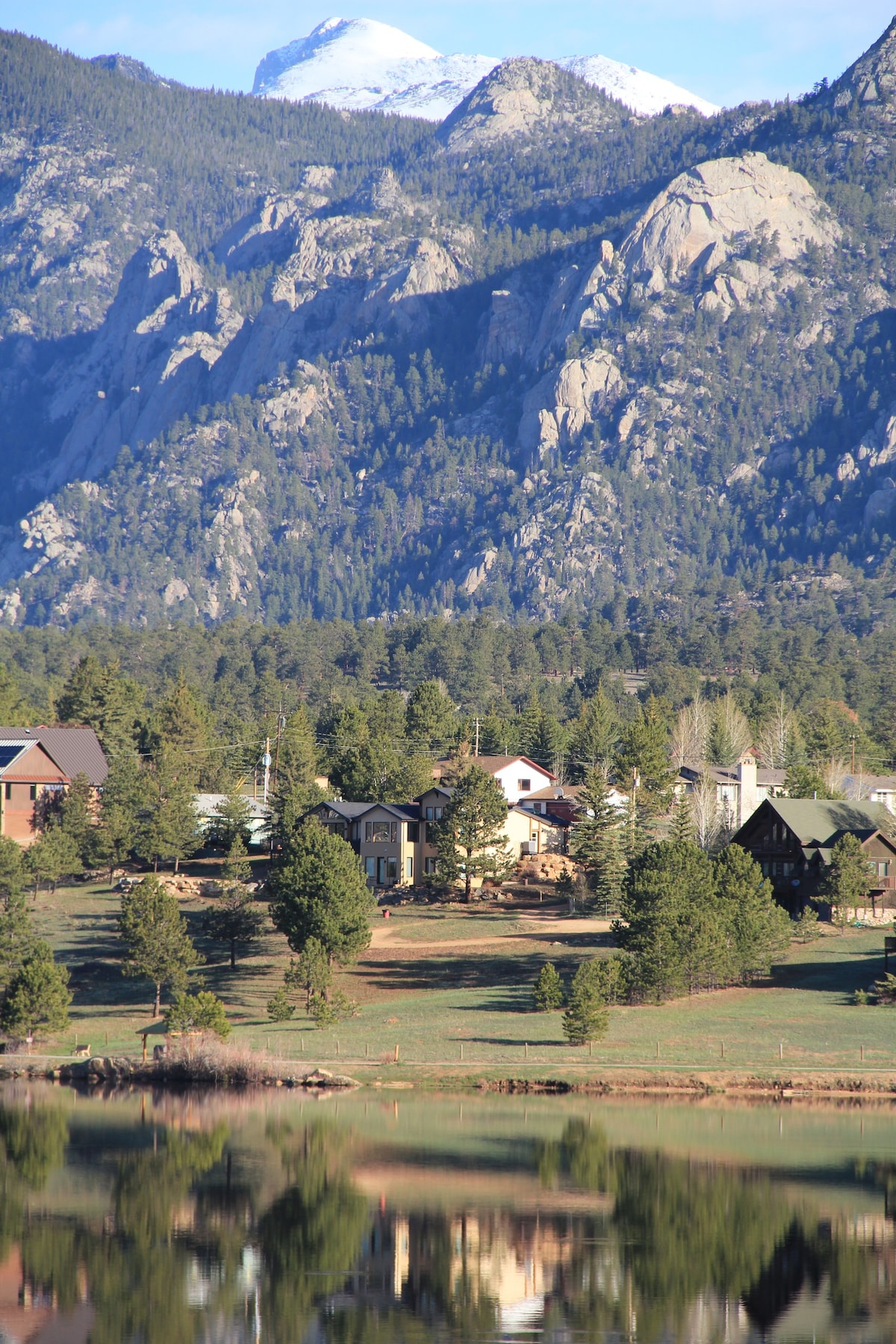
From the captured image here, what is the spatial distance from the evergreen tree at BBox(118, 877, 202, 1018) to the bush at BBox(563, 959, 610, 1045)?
20.5 m

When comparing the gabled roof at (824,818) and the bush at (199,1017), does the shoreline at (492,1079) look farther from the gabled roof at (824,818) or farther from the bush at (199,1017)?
the gabled roof at (824,818)

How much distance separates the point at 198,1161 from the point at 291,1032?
23.4m

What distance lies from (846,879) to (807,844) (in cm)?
613

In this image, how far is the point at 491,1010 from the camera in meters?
83.8

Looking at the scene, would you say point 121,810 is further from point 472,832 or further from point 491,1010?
point 491,1010

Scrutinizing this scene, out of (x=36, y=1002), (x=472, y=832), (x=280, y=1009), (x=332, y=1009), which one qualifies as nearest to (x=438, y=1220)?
(x=332, y=1009)

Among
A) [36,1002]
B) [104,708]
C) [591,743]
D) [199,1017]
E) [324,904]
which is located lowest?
[199,1017]

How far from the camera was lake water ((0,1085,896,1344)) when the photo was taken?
132 feet

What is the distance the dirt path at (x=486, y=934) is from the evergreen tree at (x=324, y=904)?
976cm

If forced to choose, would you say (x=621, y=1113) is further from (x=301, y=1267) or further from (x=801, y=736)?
(x=801, y=736)

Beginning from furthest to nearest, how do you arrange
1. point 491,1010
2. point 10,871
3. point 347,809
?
point 347,809 < point 10,871 < point 491,1010

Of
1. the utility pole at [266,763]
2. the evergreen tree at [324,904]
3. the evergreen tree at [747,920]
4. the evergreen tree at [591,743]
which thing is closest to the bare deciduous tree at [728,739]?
the evergreen tree at [591,743]

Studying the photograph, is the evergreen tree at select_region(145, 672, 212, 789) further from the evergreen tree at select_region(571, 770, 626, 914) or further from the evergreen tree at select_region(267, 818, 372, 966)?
the evergreen tree at select_region(267, 818, 372, 966)

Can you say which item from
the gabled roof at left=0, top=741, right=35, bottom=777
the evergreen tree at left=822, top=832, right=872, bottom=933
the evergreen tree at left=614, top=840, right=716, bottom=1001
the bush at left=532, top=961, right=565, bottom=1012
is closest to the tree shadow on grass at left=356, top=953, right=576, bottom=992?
the bush at left=532, top=961, right=565, bottom=1012
